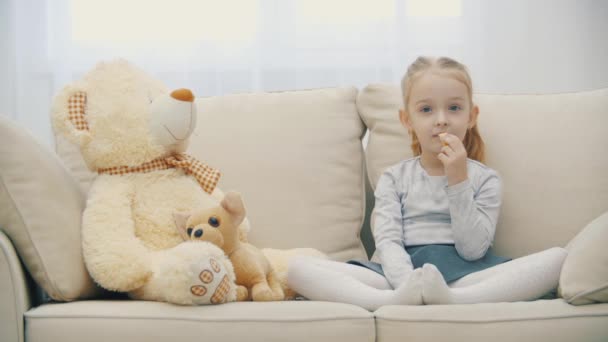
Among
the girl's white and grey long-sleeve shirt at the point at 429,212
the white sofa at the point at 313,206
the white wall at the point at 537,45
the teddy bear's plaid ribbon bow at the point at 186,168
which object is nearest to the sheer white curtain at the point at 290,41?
the white wall at the point at 537,45

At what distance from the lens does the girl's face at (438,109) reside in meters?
1.49

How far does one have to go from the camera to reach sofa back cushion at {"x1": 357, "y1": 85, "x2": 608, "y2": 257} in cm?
152

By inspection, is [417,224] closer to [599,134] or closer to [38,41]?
[599,134]

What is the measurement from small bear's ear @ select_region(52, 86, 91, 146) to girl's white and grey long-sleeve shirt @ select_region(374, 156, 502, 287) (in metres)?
0.68

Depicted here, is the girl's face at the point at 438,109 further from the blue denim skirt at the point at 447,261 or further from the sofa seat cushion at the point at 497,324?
the sofa seat cushion at the point at 497,324

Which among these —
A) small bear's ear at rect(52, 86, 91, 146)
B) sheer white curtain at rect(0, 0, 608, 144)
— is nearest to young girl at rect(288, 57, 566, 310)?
small bear's ear at rect(52, 86, 91, 146)

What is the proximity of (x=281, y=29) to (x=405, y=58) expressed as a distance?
43cm

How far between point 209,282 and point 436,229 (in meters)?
0.59

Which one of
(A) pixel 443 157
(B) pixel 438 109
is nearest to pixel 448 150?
(A) pixel 443 157

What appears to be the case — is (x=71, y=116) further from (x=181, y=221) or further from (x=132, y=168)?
(x=181, y=221)

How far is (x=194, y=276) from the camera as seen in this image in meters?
1.10

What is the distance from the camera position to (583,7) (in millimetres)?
2240

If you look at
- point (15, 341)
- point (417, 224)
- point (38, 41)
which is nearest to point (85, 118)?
point (15, 341)

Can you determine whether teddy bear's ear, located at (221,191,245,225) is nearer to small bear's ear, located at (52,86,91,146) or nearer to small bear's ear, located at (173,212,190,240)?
small bear's ear, located at (173,212,190,240)
